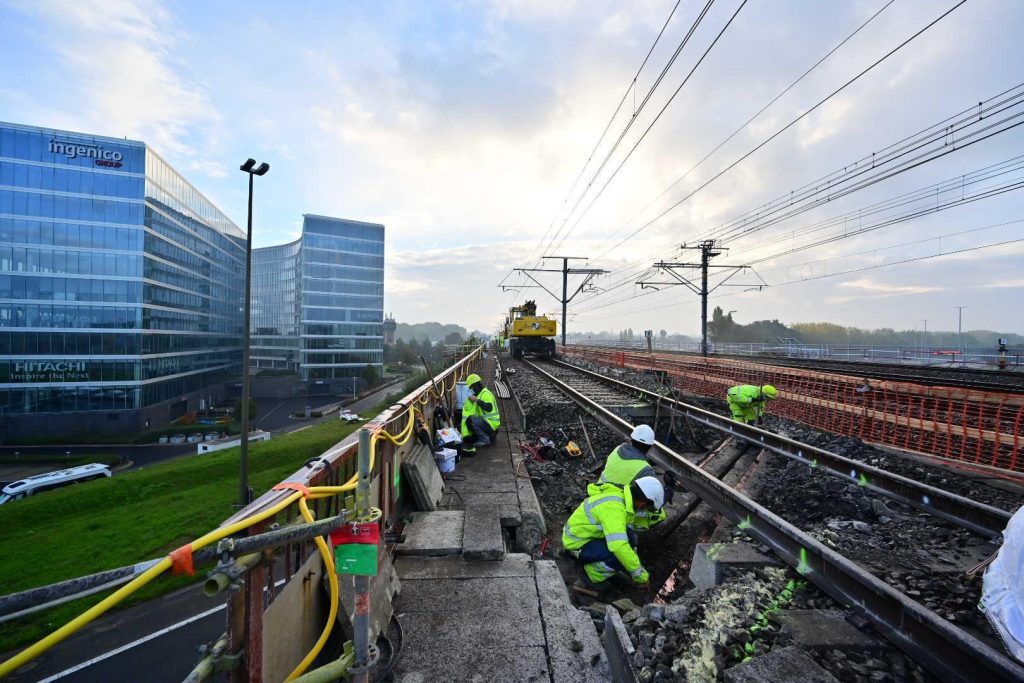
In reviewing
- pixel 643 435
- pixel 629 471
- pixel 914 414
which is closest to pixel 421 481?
pixel 629 471

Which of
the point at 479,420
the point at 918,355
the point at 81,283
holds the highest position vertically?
the point at 81,283

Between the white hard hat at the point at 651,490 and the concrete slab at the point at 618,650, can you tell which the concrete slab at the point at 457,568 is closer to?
the concrete slab at the point at 618,650

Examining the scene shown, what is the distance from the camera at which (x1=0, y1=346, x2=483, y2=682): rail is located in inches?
50.3

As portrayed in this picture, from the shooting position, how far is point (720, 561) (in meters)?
3.68

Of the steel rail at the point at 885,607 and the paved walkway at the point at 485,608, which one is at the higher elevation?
the steel rail at the point at 885,607

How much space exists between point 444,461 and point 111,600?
5.22 meters

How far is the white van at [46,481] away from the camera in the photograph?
25.1 metres

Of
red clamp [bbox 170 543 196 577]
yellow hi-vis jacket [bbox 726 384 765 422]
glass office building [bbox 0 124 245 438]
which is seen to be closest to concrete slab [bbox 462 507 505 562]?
red clamp [bbox 170 543 196 577]

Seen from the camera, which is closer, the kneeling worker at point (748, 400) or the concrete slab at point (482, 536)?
the concrete slab at point (482, 536)

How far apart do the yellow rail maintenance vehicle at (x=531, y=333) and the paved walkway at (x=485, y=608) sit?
26.3 meters

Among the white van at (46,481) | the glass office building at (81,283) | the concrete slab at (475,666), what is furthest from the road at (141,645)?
the glass office building at (81,283)

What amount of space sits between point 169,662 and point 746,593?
1089 centimetres

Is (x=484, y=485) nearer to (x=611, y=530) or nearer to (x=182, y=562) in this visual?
(x=611, y=530)

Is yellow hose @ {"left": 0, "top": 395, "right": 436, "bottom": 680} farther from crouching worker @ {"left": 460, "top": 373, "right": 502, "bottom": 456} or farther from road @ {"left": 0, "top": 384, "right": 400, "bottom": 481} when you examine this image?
road @ {"left": 0, "top": 384, "right": 400, "bottom": 481}
